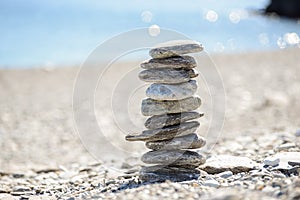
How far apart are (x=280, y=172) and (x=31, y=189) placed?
2.56 m

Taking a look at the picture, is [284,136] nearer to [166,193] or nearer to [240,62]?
[166,193]

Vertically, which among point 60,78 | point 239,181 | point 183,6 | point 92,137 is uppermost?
point 183,6

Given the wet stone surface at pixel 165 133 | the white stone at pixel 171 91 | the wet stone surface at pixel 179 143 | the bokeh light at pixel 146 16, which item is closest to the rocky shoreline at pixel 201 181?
the wet stone surface at pixel 179 143

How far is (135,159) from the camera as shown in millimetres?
6645

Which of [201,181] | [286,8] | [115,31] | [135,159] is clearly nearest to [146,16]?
[286,8]

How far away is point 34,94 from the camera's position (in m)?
12.9

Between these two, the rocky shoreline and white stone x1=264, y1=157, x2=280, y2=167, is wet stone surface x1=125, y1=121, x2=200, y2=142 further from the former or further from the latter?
white stone x1=264, y1=157, x2=280, y2=167

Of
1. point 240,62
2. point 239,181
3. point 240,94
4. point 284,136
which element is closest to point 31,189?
point 239,181

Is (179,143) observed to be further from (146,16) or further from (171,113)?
(146,16)

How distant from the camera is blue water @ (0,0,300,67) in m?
22.5

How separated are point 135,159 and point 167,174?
202 centimetres

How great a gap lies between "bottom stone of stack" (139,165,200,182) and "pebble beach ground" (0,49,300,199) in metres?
0.10

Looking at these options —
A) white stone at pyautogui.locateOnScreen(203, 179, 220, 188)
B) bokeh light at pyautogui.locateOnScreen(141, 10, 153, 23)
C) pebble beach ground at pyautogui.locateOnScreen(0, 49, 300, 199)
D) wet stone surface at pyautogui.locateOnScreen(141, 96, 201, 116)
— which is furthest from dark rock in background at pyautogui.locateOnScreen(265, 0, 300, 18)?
white stone at pyautogui.locateOnScreen(203, 179, 220, 188)

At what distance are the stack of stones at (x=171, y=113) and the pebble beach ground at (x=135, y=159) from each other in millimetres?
250
